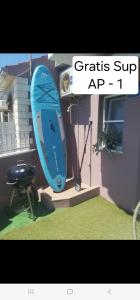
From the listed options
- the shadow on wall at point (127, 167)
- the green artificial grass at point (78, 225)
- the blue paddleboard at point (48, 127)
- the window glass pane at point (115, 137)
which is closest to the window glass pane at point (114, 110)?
the window glass pane at point (115, 137)

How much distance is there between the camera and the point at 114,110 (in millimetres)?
2904

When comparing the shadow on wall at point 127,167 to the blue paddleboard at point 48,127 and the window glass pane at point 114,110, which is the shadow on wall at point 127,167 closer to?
the window glass pane at point 114,110

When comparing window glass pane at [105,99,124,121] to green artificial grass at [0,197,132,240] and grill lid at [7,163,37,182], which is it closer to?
green artificial grass at [0,197,132,240]

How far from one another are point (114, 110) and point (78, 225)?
6.14 feet

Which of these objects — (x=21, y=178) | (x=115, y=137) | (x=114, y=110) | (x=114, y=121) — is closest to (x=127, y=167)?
(x=115, y=137)

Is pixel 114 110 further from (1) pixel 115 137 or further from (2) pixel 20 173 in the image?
(2) pixel 20 173

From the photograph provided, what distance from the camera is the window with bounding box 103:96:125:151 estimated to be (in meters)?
2.76

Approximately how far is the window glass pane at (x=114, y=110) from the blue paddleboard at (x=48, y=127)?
3.22ft

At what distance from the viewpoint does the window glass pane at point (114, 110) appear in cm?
276

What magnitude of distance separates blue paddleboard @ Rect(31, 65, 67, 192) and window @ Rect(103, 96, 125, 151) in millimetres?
962
